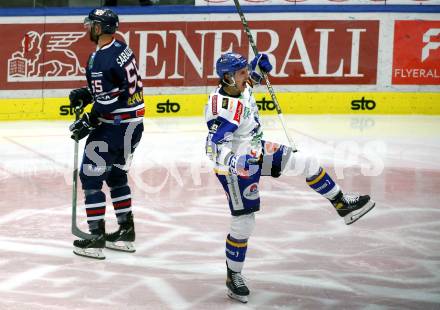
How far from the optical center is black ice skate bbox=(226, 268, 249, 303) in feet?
19.7

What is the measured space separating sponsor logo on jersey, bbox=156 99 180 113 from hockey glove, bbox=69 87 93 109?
20.2 ft

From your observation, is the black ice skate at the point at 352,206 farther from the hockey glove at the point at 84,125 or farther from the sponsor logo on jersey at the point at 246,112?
the hockey glove at the point at 84,125

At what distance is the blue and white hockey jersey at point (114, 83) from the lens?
22.6 feet

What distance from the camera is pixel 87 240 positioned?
7066 millimetres

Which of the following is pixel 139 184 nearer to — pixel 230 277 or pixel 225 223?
pixel 225 223

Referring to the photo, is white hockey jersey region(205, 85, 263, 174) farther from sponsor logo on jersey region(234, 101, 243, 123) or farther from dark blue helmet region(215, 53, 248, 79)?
dark blue helmet region(215, 53, 248, 79)

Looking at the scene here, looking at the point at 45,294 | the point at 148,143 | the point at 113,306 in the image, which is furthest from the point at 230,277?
the point at 148,143

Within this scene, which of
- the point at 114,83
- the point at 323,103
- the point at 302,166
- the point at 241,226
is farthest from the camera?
the point at 323,103

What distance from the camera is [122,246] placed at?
23.9 ft

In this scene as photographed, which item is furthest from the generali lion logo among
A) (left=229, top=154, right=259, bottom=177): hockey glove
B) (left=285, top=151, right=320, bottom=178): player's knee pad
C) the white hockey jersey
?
(left=229, top=154, right=259, bottom=177): hockey glove

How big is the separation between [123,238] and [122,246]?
0.06m

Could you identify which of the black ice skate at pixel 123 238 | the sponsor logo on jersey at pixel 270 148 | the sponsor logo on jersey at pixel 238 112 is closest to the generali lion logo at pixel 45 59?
the black ice skate at pixel 123 238

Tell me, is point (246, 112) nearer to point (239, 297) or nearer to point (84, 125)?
point (239, 297)

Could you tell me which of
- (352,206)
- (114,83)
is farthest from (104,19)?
(352,206)
